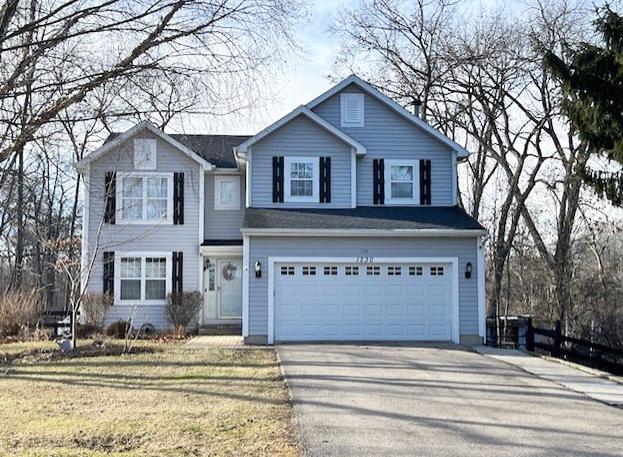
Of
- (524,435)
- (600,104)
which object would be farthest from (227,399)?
(600,104)

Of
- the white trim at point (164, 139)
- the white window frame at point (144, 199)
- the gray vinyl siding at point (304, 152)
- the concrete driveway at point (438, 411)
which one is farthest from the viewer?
the white window frame at point (144, 199)

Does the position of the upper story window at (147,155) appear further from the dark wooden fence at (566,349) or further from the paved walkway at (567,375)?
the dark wooden fence at (566,349)

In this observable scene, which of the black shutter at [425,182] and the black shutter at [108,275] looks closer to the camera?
the black shutter at [425,182]

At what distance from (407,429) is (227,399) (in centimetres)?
283

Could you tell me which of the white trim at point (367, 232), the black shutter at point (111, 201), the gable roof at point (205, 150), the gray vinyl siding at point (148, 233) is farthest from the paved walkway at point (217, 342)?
the gable roof at point (205, 150)

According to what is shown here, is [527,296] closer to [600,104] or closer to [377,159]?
[377,159]

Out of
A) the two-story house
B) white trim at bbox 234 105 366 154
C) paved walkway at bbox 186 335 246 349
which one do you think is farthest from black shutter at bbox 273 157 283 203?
paved walkway at bbox 186 335 246 349

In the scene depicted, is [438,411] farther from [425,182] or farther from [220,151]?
[220,151]

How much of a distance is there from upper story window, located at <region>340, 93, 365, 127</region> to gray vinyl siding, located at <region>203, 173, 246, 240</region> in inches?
156

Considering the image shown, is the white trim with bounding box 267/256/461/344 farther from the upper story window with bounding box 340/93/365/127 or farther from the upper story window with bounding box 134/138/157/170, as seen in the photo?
the upper story window with bounding box 134/138/157/170

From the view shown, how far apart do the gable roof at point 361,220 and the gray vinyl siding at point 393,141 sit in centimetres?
89

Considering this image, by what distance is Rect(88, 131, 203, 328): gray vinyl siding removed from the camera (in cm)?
1972

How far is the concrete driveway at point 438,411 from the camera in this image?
6.96 metres

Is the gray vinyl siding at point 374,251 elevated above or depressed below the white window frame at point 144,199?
below
